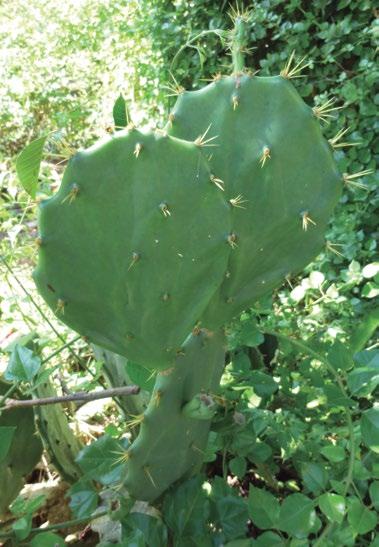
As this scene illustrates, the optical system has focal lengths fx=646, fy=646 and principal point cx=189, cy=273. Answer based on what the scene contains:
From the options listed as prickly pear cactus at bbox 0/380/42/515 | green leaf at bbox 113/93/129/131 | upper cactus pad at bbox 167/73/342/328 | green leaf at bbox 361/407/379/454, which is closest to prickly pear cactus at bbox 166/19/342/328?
upper cactus pad at bbox 167/73/342/328

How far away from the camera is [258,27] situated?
8.45 ft

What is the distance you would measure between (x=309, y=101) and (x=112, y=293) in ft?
6.40

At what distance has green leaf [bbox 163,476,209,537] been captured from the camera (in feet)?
3.41

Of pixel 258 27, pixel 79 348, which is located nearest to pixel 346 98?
pixel 258 27

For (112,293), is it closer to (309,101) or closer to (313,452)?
(313,452)

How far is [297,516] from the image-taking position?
3.01 ft

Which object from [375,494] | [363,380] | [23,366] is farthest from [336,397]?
[23,366]

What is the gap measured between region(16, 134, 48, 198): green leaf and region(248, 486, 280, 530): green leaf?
583 millimetres

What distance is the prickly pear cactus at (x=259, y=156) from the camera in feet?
3.09

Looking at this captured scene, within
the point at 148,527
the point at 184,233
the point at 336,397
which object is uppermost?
the point at 184,233

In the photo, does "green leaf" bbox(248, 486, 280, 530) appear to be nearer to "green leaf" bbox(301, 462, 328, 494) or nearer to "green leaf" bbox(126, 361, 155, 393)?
"green leaf" bbox(301, 462, 328, 494)

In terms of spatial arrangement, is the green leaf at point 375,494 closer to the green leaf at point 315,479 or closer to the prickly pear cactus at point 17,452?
the green leaf at point 315,479

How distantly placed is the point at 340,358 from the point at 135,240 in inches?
16.1

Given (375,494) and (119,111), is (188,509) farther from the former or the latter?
(119,111)
